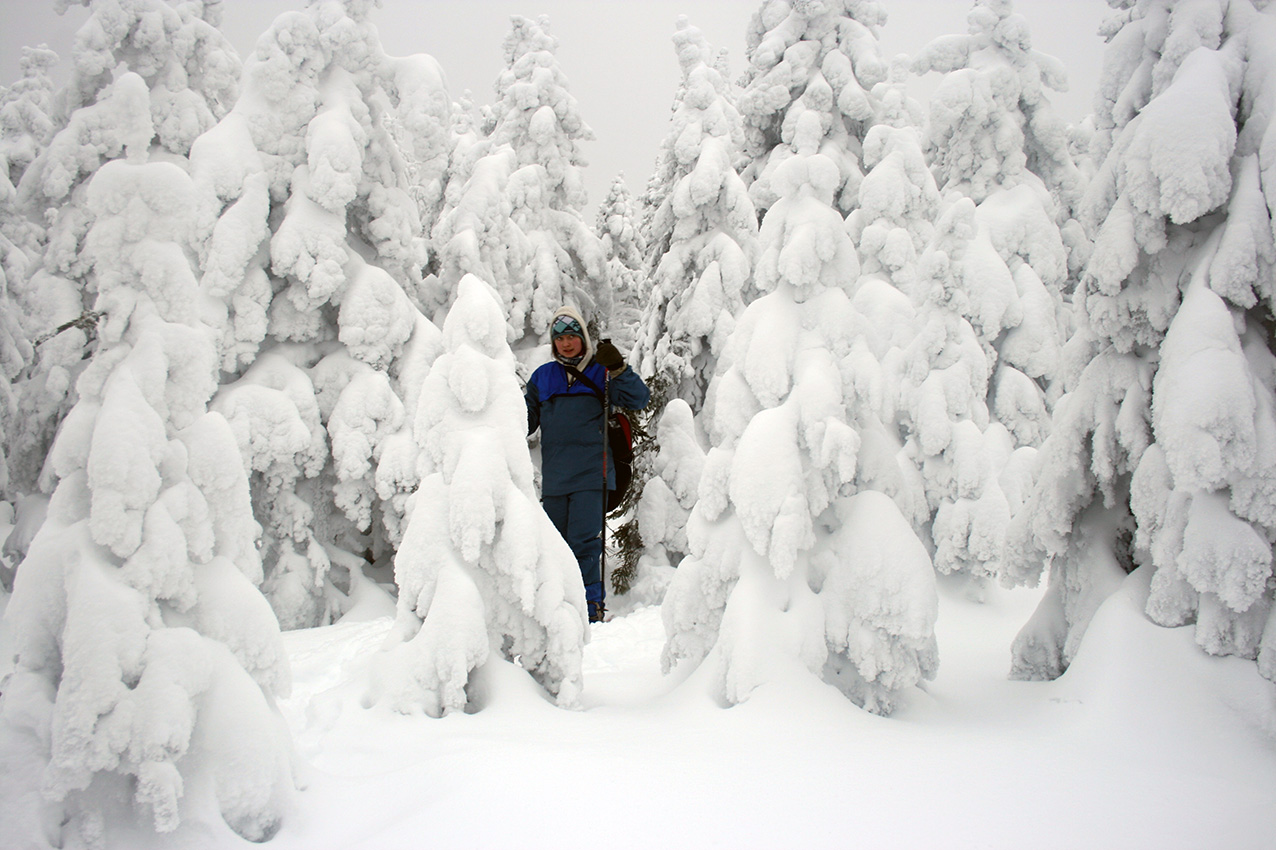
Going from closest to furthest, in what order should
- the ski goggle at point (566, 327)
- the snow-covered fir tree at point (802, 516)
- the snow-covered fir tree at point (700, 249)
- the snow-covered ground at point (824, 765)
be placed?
the snow-covered ground at point (824, 765)
the snow-covered fir tree at point (802, 516)
the ski goggle at point (566, 327)
the snow-covered fir tree at point (700, 249)

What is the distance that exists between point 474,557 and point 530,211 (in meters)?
7.72

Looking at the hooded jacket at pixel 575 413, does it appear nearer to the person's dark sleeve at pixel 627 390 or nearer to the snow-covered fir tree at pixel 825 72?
the person's dark sleeve at pixel 627 390

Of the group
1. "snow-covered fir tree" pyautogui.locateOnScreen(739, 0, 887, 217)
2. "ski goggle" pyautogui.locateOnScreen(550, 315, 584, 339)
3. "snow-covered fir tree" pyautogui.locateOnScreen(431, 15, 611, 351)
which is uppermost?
"snow-covered fir tree" pyautogui.locateOnScreen(739, 0, 887, 217)

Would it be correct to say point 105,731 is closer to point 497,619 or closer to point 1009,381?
point 497,619

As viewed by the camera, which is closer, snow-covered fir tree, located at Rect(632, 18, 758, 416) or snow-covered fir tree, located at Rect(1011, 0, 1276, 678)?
snow-covered fir tree, located at Rect(1011, 0, 1276, 678)

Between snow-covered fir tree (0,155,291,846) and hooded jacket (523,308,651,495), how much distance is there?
3414 millimetres

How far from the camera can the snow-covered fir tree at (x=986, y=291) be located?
9.05m

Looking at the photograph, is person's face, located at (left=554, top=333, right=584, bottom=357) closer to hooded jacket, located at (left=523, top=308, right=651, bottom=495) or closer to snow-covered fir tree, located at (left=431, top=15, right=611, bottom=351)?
hooded jacket, located at (left=523, top=308, right=651, bottom=495)

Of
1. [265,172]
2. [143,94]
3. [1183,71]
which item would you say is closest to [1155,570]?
[1183,71]

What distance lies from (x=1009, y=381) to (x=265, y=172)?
9.80 metres

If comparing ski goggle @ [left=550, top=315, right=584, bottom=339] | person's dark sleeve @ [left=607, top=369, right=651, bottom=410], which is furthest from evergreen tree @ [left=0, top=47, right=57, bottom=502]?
person's dark sleeve @ [left=607, top=369, right=651, bottom=410]

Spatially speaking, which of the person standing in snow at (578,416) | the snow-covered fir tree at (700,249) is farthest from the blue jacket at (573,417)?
the snow-covered fir tree at (700,249)

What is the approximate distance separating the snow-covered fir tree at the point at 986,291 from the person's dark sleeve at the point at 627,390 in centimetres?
458

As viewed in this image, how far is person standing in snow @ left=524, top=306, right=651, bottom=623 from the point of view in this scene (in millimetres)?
6742
